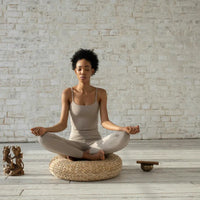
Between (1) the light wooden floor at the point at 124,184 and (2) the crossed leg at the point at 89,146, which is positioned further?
(2) the crossed leg at the point at 89,146

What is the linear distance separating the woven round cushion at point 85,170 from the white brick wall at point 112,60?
2567 millimetres

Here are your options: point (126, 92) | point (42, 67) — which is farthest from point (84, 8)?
point (126, 92)

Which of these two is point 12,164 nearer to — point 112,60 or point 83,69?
point 83,69

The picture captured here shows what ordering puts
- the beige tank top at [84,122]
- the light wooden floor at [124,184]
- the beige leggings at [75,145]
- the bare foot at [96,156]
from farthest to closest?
the beige tank top at [84,122] < the bare foot at [96,156] < the beige leggings at [75,145] < the light wooden floor at [124,184]

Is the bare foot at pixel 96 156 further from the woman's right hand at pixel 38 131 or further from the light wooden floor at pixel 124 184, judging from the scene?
the woman's right hand at pixel 38 131

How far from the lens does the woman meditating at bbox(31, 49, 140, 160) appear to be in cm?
263

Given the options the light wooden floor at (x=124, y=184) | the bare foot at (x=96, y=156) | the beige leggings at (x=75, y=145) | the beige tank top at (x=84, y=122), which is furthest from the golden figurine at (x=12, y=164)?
the bare foot at (x=96, y=156)

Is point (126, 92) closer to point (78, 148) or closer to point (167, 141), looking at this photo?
point (167, 141)

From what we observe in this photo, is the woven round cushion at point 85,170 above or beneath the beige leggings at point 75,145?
beneath

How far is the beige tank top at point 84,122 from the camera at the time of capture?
2.88m

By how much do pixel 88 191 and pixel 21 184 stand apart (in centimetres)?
65

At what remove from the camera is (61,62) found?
515 centimetres

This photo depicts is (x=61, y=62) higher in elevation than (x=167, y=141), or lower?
higher

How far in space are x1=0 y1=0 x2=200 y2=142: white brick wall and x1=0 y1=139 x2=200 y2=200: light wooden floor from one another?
1607 mm
